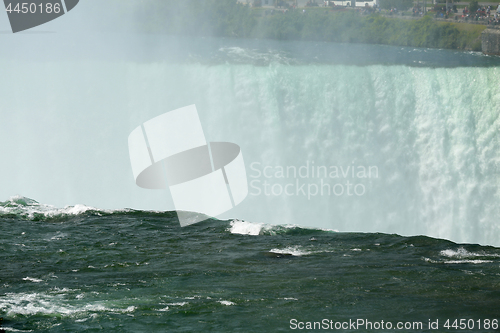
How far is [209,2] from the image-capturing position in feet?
71.7

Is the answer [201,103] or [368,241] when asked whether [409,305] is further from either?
[201,103]

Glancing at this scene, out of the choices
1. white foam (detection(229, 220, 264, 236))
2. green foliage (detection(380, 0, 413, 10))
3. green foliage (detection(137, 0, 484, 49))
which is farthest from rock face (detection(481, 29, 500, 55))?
white foam (detection(229, 220, 264, 236))

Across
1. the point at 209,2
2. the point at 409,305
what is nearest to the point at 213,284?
the point at 409,305

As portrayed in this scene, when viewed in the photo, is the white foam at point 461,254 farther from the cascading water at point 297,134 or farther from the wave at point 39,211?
the wave at point 39,211

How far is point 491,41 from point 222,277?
46.9 feet

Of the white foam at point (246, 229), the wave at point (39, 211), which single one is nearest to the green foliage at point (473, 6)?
the white foam at point (246, 229)

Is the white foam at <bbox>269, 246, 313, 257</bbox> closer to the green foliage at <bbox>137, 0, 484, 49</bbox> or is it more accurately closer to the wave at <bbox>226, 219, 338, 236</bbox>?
the wave at <bbox>226, 219, 338, 236</bbox>

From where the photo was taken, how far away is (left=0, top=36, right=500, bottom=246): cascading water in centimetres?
1891

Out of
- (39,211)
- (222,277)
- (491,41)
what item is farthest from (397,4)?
(39,211)

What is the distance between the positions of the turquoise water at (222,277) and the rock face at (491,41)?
8.90 m

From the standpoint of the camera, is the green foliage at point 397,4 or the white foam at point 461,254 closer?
the white foam at point 461,254

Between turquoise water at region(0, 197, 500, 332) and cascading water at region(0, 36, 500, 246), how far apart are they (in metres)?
3.39

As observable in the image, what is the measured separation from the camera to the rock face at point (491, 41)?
66.8ft

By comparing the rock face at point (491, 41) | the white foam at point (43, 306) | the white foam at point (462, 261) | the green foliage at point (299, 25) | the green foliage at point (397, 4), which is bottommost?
the white foam at point (462, 261)
